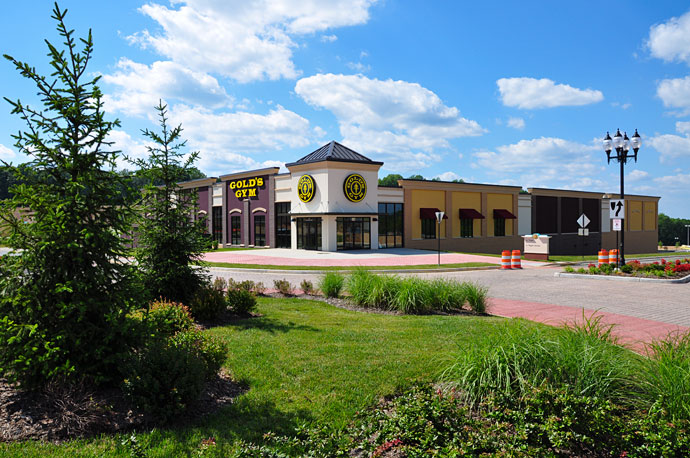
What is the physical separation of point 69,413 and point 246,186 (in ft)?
135

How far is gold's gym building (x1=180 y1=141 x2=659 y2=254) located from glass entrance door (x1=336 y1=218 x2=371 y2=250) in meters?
0.08

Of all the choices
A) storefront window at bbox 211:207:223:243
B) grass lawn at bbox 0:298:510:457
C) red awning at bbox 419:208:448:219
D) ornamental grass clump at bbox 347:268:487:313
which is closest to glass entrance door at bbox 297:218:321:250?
red awning at bbox 419:208:448:219

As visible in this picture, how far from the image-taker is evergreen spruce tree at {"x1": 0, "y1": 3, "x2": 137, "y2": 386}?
479 cm

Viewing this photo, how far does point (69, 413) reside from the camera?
4.52 m

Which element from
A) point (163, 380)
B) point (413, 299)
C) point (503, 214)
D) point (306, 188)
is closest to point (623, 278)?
point (413, 299)

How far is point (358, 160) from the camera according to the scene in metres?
36.0

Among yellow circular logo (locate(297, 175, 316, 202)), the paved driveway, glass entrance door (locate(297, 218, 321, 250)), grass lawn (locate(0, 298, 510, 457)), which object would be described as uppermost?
yellow circular logo (locate(297, 175, 316, 202))

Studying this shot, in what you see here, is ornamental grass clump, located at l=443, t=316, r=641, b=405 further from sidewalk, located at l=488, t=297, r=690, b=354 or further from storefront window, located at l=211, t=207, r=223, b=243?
storefront window, located at l=211, t=207, r=223, b=243

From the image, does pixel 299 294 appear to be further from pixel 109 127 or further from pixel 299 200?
pixel 299 200

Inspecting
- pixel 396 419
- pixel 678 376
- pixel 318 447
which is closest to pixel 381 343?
pixel 396 419

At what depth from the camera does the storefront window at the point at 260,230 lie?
141 ft

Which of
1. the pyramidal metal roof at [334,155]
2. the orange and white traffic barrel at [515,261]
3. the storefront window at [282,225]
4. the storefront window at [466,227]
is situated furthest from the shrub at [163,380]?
the storefront window at [466,227]

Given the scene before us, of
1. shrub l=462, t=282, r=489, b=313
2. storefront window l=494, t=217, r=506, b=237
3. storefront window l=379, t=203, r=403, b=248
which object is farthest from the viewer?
storefront window l=494, t=217, r=506, b=237

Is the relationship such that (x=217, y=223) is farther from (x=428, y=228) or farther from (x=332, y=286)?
(x=332, y=286)
